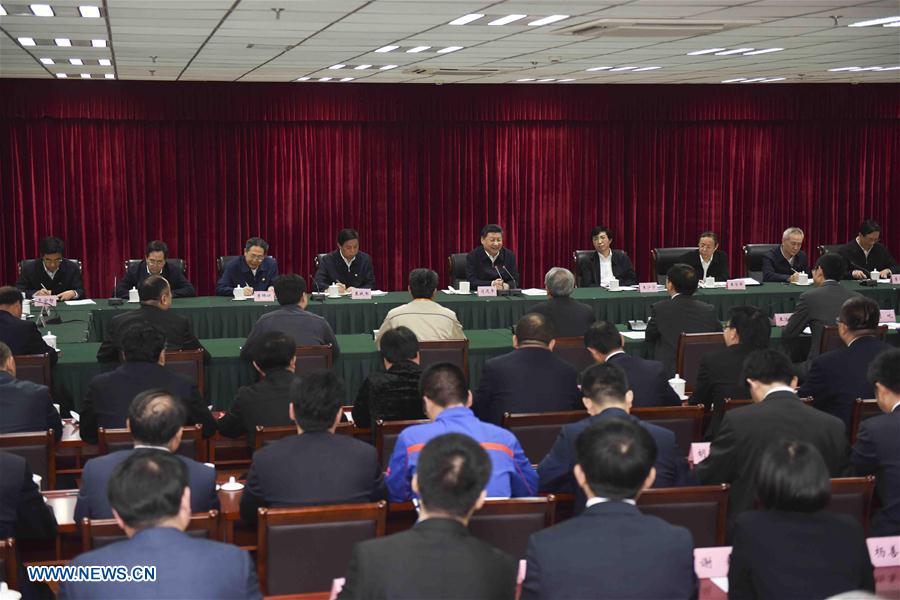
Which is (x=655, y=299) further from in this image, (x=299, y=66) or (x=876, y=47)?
(x=299, y=66)

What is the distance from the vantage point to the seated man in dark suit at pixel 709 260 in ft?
29.8

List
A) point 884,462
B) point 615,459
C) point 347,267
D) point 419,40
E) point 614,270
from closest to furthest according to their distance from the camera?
point 615,459, point 884,462, point 419,40, point 347,267, point 614,270

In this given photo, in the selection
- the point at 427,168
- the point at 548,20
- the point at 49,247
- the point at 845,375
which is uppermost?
the point at 548,20

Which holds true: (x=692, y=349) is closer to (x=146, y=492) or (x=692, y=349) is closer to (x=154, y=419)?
(x=154, y=419)

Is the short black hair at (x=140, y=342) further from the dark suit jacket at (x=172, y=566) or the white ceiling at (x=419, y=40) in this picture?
the dark suit jacket at (x=172, y=566)

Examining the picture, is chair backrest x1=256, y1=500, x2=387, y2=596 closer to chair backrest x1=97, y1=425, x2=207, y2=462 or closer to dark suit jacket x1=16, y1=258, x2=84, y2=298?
chair backrest x1=97, y1=425, x2=207, y2=462

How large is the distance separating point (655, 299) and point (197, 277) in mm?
5728

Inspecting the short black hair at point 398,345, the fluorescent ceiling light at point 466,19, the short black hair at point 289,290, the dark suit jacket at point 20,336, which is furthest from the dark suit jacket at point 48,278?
the short black hair at point 398,345

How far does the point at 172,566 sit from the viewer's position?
2277 millimetres

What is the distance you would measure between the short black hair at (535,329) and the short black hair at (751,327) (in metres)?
0.97

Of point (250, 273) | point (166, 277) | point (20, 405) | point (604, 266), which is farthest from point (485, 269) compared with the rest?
point (20, 405)

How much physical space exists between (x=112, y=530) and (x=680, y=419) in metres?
2.38

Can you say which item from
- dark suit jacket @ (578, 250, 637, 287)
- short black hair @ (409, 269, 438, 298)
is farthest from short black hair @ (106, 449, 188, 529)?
dark suit jacket @ (578, 250, 637, 287)

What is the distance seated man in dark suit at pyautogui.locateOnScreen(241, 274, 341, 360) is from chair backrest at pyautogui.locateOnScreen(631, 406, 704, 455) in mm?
2251
